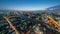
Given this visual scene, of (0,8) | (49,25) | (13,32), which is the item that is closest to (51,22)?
(49,25)

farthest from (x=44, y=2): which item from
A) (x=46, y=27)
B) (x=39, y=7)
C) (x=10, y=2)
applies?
(x=10, y=2)

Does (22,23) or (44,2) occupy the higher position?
(44,2)

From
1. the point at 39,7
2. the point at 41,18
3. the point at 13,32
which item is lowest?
the point at 13,32

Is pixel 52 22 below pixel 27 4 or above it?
below

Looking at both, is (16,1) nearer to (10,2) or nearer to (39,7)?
(10,2)

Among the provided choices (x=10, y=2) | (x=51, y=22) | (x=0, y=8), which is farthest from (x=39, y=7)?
(x=0, y=8)

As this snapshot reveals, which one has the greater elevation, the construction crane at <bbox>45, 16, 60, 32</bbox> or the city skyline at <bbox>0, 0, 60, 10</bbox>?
the city skyline at <bbox>0, 0, 60, 10</bbox>

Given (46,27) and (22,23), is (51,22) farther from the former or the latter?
(22,23)

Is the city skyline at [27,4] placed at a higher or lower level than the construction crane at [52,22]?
higher

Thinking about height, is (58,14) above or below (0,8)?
below
